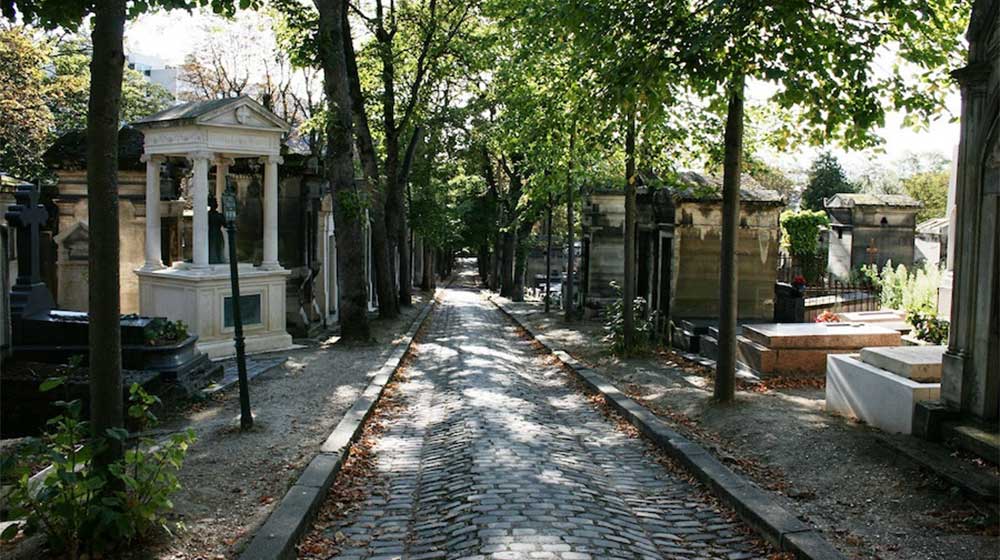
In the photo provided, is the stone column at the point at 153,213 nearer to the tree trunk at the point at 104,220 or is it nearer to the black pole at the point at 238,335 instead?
the black pole at the point at 238,335

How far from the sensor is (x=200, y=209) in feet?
48.1

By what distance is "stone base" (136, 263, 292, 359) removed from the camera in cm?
1425

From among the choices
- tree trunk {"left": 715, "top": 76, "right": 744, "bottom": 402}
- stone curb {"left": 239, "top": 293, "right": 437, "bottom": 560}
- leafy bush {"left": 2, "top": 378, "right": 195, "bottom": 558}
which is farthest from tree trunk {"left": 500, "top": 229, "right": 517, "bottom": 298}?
leafy bush {"left": 2, "top": 378, "right": 195, "bottom": 558}

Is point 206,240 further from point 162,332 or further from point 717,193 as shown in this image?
point 717,193

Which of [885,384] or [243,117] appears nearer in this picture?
[885,384]

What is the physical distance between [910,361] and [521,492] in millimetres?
4169

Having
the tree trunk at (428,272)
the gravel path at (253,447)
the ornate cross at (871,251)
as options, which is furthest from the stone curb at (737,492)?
the tree trunk at (428,272)

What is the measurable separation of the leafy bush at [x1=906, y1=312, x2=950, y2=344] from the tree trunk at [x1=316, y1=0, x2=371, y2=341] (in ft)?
32.1

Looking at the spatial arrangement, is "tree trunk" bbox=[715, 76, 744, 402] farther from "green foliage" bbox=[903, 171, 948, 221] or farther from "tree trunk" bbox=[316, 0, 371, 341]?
"green foliage" bbox=[903, 171, 948, 221]

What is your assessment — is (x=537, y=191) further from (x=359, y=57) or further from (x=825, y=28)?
(x=825, y=28)

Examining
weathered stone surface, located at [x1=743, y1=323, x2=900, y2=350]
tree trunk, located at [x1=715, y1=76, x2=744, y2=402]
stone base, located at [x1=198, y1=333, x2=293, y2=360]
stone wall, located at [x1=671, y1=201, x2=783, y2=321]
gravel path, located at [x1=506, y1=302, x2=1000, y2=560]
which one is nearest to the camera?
gravel path, located at [x1=506, y1=302, x2=1000, y2=560]

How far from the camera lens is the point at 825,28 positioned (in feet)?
27.8

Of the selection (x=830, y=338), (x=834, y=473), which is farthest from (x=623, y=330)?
(x=834, y=473)

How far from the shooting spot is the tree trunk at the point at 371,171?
18.9m
